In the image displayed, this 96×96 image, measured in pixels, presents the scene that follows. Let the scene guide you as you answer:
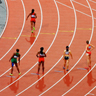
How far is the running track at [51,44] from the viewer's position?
1742cm

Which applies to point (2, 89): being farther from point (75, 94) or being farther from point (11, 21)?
point (11, 21)

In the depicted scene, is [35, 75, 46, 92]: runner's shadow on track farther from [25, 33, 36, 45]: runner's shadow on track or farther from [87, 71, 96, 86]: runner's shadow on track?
[25, 33, 36, 45]: runner's shadow on track

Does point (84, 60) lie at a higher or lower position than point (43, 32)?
lower

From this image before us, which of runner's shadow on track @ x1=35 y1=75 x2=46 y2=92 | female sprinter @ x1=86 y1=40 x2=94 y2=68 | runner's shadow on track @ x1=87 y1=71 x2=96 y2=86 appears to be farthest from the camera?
female sprinter @ x1=86 y1=40 x2=94 y2=68

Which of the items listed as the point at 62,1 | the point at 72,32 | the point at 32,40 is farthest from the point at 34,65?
the point at 62,1

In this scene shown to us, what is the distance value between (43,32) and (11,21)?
296cm

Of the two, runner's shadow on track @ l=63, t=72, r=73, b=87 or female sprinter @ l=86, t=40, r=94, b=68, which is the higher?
female sprinter @ l=86, t=40, r=94, b=68

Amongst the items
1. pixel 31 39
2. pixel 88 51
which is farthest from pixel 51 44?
→ pixel 88 51

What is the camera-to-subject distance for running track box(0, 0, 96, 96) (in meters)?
17.4

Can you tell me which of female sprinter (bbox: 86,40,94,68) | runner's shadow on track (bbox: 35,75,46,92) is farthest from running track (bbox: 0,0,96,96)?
female sprinter (bbox: 86,40,94,68)

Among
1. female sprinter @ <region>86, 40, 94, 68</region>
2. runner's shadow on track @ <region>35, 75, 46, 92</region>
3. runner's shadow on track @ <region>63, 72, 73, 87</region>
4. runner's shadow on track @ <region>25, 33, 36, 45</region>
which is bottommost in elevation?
runner's shadow on track @ <region>35, 75, 46, 92</region>

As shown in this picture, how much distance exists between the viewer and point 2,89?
17.4 metres

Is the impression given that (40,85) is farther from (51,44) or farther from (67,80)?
(51,44)

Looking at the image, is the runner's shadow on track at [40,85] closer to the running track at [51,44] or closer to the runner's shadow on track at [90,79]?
the running track at [51,44]
